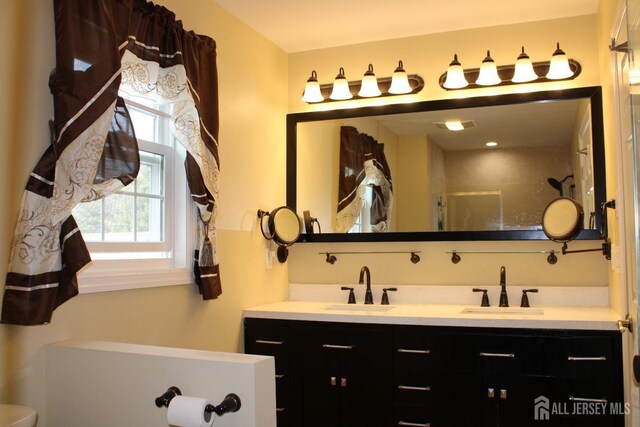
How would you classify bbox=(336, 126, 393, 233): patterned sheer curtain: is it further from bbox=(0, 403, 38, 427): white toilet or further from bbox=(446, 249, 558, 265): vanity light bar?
bbox=(0, 403, 38, 427): white toilet

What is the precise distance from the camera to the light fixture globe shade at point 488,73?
10.6 ft

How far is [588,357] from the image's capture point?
2.55 m

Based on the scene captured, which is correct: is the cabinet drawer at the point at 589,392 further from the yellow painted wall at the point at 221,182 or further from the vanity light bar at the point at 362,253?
the yellow painted wall at the point at 221,182

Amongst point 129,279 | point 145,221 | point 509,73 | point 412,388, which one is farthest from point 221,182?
point 509,73

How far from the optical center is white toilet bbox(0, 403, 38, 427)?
5.01ft

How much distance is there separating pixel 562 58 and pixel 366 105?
1.18m

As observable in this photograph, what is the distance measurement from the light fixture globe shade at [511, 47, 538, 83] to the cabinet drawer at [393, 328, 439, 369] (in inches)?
60.0

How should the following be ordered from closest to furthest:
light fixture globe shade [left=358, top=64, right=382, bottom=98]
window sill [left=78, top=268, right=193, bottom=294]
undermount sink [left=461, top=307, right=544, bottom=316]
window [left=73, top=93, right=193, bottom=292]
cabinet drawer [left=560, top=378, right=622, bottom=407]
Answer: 1. window sill [left=78, top=268, right=193, bottom=294]
2. window [left=73, top=93, right=193, bottom=292]
3. cabinet drawer [left=560, top=378, right=622, bottom=407]
4. undermount sink [left=461, top=307, right=544, bottom=316]
5. light fixture globe shade [left=358, top=64, right=382, bottom=98]

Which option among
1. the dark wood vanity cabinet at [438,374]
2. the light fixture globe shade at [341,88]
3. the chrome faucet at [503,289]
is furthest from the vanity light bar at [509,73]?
the dark wood vanity cabinet at [438,374]

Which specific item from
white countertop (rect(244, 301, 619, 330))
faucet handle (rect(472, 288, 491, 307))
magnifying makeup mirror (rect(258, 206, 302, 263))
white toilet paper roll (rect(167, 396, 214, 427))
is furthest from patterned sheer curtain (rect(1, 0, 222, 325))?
faucet handle (rect(472, 288, 491, 307))

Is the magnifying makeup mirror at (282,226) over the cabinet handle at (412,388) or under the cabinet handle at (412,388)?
over

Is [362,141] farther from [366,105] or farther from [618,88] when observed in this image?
[618,88]

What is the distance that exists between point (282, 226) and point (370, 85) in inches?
40.5

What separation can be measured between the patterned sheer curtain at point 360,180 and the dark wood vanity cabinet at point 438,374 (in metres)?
Answer: 0.85
